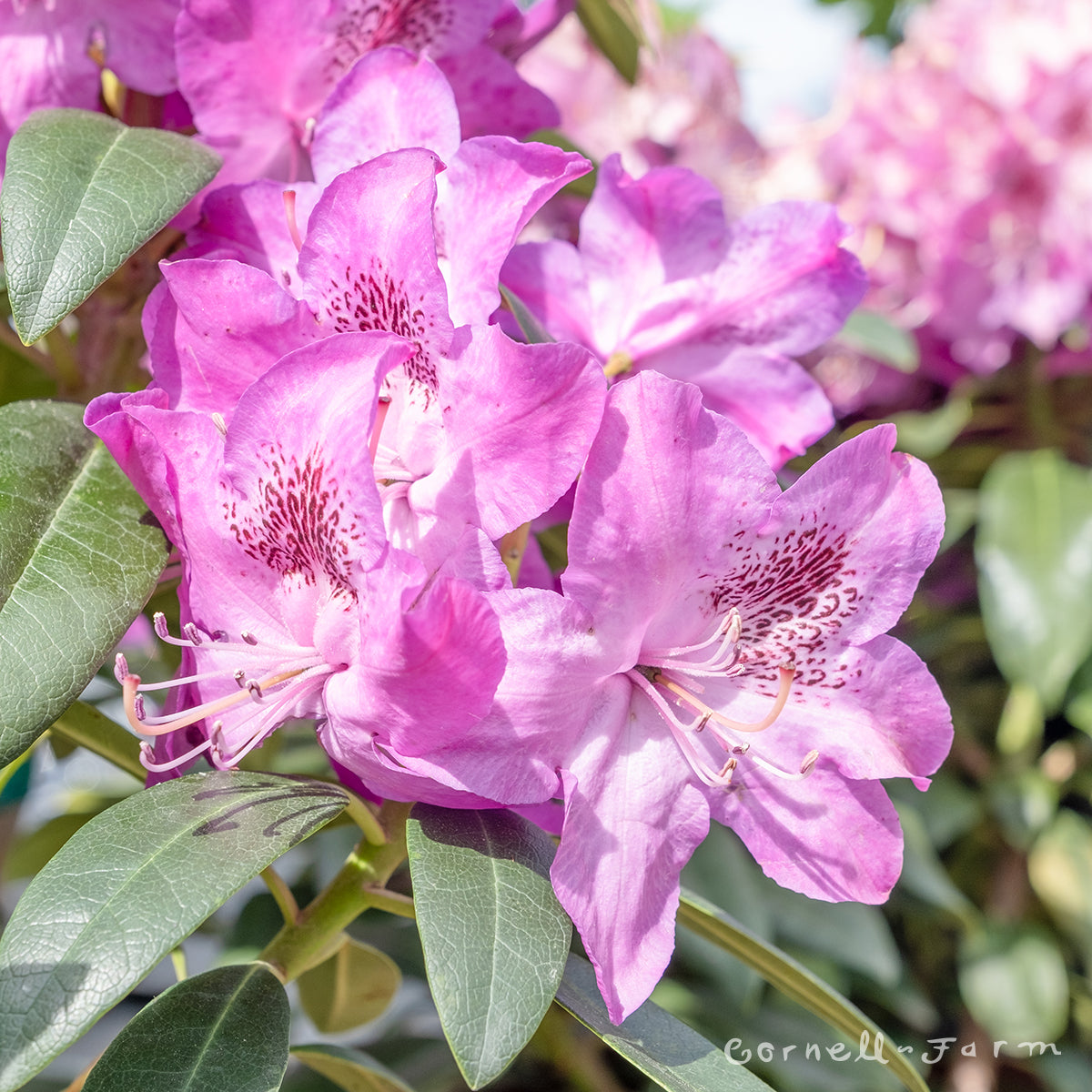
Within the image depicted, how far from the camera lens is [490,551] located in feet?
1.45

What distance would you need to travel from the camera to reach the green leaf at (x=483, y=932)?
392 mm

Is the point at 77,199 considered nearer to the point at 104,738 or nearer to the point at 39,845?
the point at 104,738

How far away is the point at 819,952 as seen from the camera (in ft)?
4.30

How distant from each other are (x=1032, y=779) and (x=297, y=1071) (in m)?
1.03

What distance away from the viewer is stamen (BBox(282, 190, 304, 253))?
55 cm

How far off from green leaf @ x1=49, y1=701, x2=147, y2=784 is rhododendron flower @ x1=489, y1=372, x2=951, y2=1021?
0.34 m

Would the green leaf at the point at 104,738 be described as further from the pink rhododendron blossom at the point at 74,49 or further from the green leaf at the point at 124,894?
the pink rhododendron blossom at the point at 74,49

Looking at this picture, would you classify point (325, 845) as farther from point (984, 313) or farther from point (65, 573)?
point (984, 313)

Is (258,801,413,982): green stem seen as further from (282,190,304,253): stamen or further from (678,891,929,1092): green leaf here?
(282,190,304,253): stamen

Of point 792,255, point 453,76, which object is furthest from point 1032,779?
point 453,76

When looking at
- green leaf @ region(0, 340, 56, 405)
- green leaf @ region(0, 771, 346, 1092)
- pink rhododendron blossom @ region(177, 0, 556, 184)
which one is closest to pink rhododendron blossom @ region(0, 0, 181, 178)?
pink rhododendron blossom @ region(177, 0, 556, 184)

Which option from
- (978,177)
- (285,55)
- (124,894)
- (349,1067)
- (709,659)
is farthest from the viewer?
(978,177)

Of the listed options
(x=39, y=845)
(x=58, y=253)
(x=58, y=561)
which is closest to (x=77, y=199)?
(x=58, y=253)

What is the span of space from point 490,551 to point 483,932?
0.15 meters
